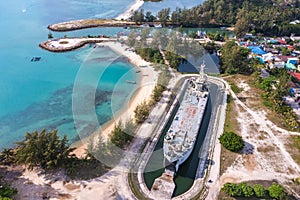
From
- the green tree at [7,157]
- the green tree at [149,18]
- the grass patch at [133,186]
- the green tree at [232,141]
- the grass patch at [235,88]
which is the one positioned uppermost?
the green tree at [149,18]

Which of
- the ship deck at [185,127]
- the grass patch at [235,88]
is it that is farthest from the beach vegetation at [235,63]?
the ship deck at [185,127]

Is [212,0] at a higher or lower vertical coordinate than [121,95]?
higher

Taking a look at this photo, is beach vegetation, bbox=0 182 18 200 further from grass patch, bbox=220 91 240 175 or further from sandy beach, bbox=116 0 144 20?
sandy beach, bbox=116 0 144 20

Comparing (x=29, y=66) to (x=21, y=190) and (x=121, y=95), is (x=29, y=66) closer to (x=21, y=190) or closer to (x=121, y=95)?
(x=121, y=95)

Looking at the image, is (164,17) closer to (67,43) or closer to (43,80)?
(67,43)

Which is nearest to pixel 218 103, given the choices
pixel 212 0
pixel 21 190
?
pixel 21 190

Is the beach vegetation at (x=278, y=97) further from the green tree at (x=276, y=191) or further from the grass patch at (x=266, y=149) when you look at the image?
the green tree at (x=276, y=191)

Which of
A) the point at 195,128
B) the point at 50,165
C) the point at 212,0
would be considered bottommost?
the point at 50,165
